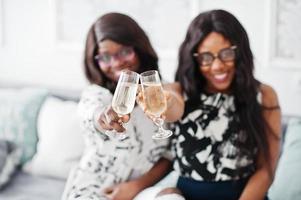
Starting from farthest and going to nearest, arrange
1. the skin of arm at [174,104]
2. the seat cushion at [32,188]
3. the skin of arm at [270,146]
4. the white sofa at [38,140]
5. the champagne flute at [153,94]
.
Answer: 1. the white sofa at [38,140]
2. the seat cushion at [32,188]
3. the skin of arm at [270,146]
4. the skin of arm at [174,104]
5. the champagne flute at [153,94]

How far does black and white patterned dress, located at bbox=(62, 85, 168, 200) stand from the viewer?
1909 mm

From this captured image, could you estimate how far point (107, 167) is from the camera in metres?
1.95

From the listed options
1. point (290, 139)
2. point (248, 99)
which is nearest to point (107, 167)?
point (248, 99)

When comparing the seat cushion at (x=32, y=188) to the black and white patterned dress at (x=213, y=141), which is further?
the seat cushion at (x=32, y=188)

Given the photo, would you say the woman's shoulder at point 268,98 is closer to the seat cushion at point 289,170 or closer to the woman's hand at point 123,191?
the seat cushion at point 289,170

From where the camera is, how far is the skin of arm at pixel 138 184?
1906mm

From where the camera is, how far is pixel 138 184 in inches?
76.8

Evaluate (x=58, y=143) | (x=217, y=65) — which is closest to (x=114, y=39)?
(x=217, y=65)

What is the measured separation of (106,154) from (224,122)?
0.45 metres

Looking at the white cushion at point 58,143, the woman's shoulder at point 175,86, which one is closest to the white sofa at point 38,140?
the white cushion at point 58,143

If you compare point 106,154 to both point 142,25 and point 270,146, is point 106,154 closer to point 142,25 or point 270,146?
point 270,146

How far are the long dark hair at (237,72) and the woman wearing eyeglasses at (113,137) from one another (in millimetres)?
198

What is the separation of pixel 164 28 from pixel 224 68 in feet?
3.13

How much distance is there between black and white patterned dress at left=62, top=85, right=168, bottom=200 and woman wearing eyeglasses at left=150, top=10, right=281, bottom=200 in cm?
16
